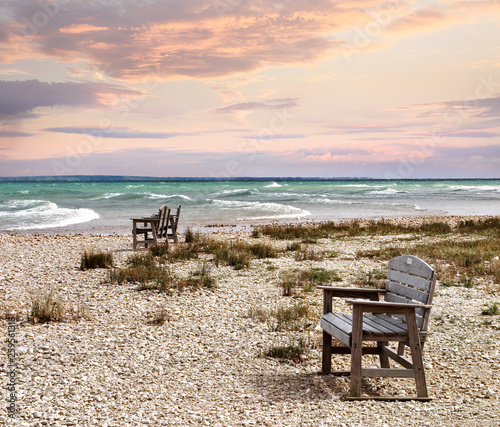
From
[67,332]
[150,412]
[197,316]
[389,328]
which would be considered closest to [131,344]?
[67,332]

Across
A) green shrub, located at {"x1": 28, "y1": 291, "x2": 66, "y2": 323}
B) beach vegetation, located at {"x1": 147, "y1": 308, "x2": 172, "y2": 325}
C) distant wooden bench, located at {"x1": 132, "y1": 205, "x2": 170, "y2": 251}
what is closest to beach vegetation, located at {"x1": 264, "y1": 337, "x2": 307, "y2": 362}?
beach vegetation, located at {"x1": 147, "y1": 308, "x2": 172, "y2": 325}

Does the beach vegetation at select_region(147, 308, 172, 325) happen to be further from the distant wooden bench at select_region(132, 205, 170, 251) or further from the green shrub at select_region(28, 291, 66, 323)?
the distant wooden bench at select_region(132, 205, 170, 251)

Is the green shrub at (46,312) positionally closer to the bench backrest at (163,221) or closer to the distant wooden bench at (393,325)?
the distant wooden bench at (393,325)

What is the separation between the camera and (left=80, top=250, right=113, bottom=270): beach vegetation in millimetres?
12109

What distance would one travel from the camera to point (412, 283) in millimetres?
5297

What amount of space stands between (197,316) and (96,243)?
1082 centimetres

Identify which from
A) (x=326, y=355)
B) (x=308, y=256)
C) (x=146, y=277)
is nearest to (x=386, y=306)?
(x=326, y=355)

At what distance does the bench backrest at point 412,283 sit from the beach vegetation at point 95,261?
26.7ft

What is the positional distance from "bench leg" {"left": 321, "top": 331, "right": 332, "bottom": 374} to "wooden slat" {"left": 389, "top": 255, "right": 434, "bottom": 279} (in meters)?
1.05

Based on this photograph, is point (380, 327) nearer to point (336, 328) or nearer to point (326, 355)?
point (336, 328)

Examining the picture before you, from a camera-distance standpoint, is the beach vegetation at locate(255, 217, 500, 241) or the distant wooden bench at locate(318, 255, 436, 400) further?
the beach vegetation at locate(255, 217, 500, 241)

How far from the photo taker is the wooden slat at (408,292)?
508 centimetres

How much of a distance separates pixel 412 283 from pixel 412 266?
18 centimetres

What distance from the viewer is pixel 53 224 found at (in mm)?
28672
